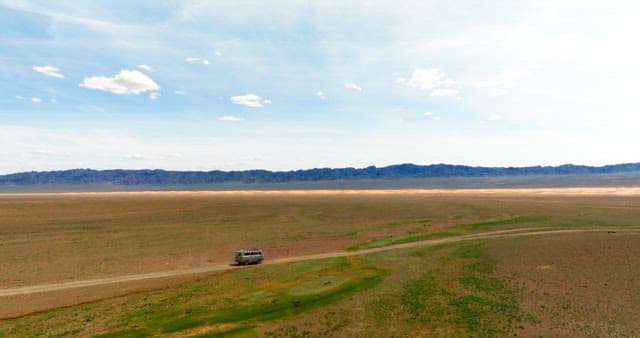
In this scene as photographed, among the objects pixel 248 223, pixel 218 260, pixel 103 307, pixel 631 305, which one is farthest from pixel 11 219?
pixel 631 305

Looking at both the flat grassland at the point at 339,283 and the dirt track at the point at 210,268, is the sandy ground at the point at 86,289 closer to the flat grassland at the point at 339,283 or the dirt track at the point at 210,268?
the dirt track at the point at 210,268

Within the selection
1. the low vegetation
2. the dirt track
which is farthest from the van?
the low vegetation

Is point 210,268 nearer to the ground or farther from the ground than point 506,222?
nearer to the ground

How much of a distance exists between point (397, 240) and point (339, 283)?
25024 millimetres

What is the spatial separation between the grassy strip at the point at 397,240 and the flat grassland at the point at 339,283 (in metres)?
0.32

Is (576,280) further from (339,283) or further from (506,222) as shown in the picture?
(506,222)

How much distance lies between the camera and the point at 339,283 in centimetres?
3619

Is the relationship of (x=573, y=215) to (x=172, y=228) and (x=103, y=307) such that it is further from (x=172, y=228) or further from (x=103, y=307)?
(x=103, y=307)

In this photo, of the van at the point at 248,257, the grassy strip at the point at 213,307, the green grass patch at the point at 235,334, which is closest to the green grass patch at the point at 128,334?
the grassy strip at the point at 213,307

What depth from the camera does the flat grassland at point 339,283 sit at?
2642 centimetres

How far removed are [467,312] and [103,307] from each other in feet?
92.2

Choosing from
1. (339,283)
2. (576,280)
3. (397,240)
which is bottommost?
(339,283)

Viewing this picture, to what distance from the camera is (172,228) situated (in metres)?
74.6

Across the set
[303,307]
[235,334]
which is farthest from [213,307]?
[303,307]
